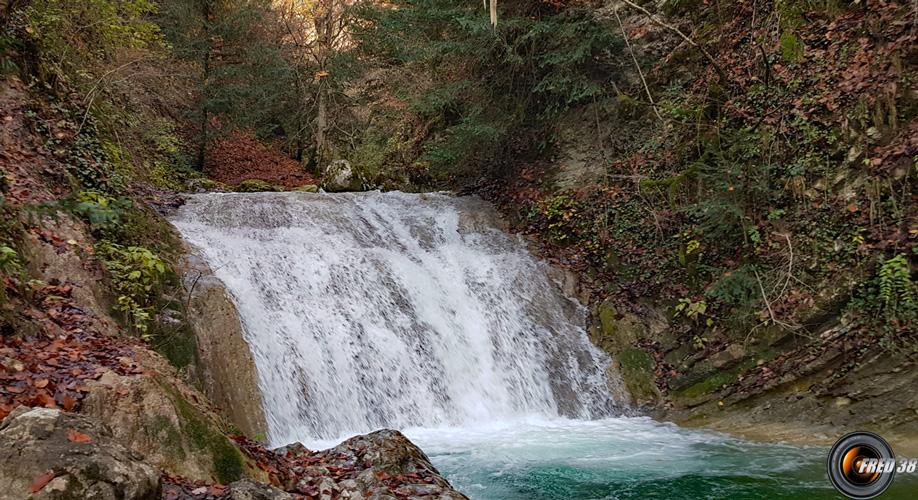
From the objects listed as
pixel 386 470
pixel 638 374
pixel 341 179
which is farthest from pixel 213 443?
pixel 341 179

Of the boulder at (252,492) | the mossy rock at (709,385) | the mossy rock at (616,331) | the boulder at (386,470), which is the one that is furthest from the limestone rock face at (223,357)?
the mossy rock at (709,385)

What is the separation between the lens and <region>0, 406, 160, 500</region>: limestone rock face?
212cm

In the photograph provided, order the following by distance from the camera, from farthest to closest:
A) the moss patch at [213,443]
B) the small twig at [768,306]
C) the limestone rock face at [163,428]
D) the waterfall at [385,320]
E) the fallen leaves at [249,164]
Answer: the fallen leaves at [249,164] → the waterfall at [385,320] → the small twig at [768,306] → the moss patch at [213,443] → the limestone rock face at [163,428]

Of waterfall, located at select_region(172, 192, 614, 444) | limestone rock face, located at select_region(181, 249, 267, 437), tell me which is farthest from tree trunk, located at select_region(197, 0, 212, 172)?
limestone rock face, located at select_region(181, 249, 267, 437)

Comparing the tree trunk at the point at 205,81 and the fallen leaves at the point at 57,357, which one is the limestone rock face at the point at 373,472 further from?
the tree trunk at the point at 205,81

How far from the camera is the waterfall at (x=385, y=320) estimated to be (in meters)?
7.53

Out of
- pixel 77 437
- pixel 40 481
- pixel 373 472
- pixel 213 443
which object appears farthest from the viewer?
pixel 373 472

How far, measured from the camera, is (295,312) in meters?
8.19

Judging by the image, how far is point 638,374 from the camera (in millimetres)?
8898

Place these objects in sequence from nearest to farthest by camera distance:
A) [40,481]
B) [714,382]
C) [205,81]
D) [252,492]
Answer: [40,481] → [252,492] → [714,382] → [205,81]

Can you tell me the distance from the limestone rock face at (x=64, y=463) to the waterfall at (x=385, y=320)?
14.5 feet

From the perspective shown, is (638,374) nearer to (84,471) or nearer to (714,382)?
(714,382)

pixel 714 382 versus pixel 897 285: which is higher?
pixel 897 285

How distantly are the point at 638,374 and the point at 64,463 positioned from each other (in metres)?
8.21
